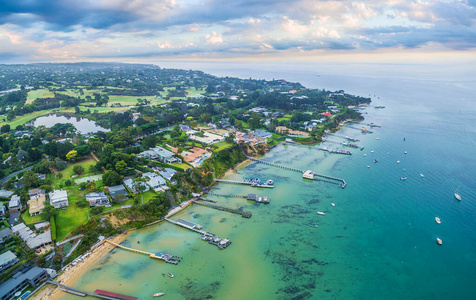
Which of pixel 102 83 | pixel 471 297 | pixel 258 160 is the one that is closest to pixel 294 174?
pixel 258 160

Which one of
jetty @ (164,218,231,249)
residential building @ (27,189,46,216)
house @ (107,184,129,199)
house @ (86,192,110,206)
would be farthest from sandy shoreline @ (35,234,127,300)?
residential building @ (27,189,46,216)

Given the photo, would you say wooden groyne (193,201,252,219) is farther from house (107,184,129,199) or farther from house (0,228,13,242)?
house (0,228,13,242)

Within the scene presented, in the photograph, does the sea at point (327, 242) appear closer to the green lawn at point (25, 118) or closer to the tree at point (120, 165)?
the tree at point (120, 165)

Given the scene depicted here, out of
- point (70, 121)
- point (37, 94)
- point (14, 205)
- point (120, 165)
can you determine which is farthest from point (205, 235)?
point (37, 94)

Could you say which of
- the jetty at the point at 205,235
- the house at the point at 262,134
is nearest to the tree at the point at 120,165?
the jetty at the point at 205,235

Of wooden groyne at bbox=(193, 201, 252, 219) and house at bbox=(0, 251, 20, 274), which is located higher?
house at bbox=(0, 251, 20, 274)

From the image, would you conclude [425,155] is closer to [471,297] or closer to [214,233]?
[471,297]
